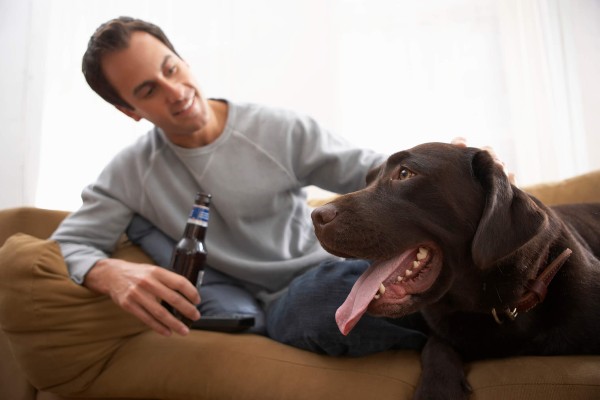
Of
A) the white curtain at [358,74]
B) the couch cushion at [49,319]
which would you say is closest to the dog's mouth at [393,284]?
the couch cushion at [49,319]

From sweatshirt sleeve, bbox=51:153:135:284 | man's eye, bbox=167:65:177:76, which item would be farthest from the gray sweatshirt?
man's eye, bbox=167:65:177:76

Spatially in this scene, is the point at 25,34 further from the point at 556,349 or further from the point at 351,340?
the point at 556,349

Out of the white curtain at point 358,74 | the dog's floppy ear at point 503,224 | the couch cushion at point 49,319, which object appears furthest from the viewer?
the white curtain at point 358,74

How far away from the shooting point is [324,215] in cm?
96

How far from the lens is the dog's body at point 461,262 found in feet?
3.00

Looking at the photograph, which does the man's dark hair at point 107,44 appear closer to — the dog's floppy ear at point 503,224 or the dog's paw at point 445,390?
the dog's floppy ear at point 503,224

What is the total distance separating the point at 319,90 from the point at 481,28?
1018mm

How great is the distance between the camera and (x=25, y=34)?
2947 millimetres

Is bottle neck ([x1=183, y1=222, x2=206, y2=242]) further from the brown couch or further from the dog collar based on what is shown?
the dog collar

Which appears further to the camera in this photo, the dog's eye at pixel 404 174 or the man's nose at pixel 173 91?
the man's nose at pixel 173 91

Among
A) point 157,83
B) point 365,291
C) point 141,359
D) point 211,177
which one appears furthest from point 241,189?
point 365,291

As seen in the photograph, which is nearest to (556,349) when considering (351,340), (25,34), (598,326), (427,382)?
(598,326)

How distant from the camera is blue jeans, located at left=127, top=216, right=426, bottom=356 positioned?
1116mm

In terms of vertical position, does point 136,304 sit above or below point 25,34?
below
